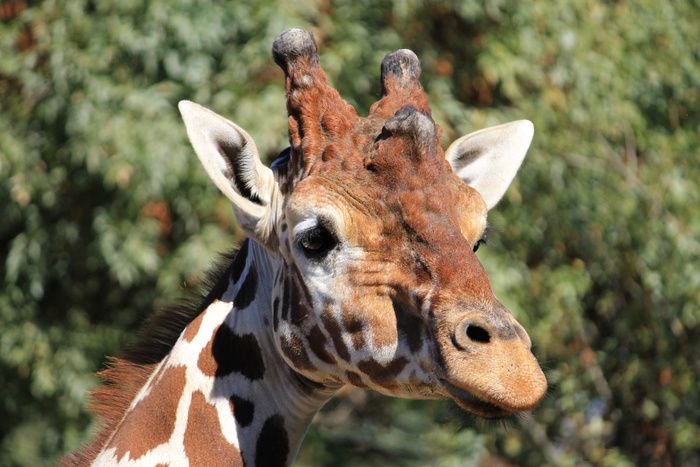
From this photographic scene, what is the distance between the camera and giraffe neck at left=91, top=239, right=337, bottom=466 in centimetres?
264

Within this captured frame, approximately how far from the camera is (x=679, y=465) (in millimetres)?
8156

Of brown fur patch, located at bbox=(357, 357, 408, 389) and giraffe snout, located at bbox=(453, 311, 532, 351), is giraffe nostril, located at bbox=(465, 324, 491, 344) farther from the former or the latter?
brown fur patch, located at bbox=(357, 357, 408, 389)

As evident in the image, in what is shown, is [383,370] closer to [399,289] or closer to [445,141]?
[399,289]

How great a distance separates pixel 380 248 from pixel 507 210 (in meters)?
4.97

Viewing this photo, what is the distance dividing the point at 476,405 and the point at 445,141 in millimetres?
4816

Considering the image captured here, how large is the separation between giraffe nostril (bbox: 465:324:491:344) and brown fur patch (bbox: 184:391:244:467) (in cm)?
102

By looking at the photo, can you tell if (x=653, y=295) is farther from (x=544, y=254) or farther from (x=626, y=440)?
(x=626, y=440)

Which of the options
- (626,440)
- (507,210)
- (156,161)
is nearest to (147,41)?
(156,161)

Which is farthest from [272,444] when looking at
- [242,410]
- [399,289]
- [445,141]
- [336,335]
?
[445,141]

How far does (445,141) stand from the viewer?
22.1 feet

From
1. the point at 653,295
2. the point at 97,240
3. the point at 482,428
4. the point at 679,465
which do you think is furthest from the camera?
the point at 679,465

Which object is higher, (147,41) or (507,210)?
(147,41)

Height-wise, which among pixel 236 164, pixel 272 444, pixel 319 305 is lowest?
pixel 272 444

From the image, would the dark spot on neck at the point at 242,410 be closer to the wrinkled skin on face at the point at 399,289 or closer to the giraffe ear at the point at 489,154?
the wrinkled skin on face at the point at 399,289
